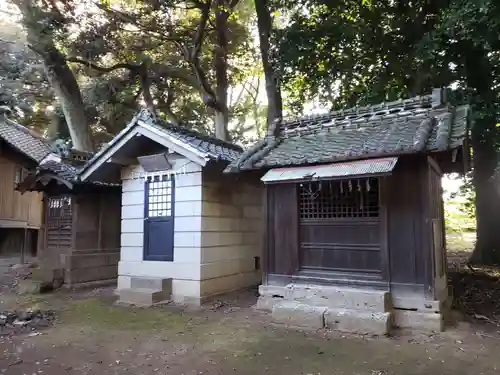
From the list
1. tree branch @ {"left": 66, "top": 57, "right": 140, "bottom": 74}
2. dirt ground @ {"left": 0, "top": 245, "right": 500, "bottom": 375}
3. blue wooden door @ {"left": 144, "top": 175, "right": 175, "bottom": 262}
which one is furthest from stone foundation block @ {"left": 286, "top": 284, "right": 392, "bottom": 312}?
tree branch @ {"left": 66, "top": 57, "right": 140, "bottom": 74}

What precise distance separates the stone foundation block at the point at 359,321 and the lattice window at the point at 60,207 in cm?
899

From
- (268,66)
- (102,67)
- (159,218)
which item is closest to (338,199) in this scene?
(159,218)

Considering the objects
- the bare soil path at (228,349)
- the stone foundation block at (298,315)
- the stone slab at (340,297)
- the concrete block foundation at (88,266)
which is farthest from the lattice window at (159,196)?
the stone foundation block at (298,315)

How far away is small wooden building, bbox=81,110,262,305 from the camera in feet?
30.8

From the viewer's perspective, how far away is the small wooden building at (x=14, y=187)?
1823cm

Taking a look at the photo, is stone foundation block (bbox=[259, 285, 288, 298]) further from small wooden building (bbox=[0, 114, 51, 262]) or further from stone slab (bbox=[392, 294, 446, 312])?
small wooden building (bbox=[0, 114, 51, 262])

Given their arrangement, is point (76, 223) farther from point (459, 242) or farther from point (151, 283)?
point (459, 242)

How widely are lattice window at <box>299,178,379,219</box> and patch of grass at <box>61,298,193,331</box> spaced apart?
10.9 feet

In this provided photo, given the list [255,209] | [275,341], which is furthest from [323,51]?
[275,341]

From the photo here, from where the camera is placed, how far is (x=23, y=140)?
18766mm

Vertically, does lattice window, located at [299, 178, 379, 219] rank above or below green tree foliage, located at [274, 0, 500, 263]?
below

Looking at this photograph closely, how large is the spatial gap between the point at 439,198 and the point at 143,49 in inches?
501

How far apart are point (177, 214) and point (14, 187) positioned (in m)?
13.5

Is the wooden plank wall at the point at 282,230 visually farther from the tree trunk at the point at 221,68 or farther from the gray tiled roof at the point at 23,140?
the gray tiled roof at the point at 23,140
